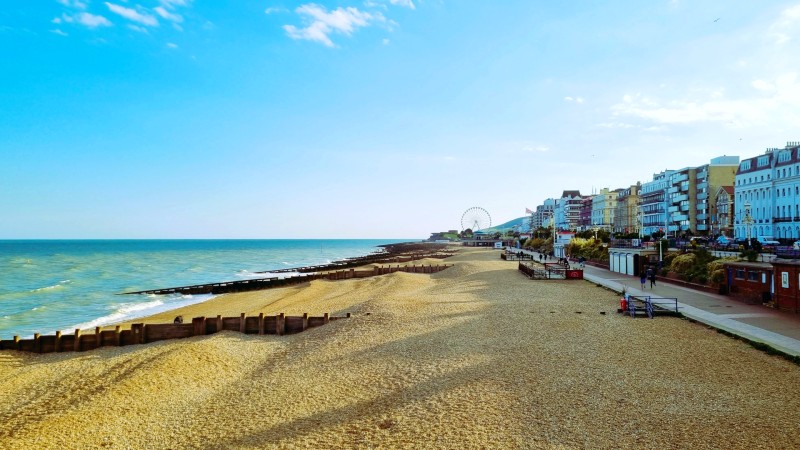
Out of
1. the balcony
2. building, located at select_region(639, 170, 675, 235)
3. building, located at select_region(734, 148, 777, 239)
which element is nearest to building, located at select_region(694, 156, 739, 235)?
the balcony

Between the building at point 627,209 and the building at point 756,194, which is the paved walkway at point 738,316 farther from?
the building at point 627,209

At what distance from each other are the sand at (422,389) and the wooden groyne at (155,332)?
2.58 ft

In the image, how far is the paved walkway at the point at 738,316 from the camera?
18562 mm

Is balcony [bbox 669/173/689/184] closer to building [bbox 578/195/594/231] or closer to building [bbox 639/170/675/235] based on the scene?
building [bbox 639/170/675/235]

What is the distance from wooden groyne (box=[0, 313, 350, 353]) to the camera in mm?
22719

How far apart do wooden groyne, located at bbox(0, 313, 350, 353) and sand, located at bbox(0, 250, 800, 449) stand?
0.79 m

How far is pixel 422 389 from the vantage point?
1412cm

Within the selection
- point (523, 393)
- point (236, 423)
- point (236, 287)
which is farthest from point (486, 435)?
point (236, 287)

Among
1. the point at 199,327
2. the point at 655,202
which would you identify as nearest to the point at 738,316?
the point at 199,327

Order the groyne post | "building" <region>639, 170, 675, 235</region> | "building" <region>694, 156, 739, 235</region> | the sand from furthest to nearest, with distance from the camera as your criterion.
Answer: "building" <region>639, 170, 675, 235</region>, "building" <region>694, 156, 739, 235</region>, the groyne post, the sand

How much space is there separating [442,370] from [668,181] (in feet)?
376

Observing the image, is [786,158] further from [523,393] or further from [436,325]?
[523,393]

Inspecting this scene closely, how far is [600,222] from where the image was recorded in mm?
156750

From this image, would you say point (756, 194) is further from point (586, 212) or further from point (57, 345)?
point (586, 212)
